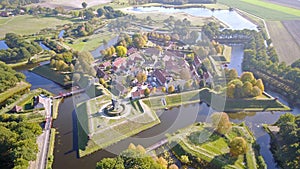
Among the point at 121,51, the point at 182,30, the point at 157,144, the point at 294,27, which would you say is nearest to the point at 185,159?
the point at 157,144

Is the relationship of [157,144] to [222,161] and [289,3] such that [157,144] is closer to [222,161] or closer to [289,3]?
[222,161]

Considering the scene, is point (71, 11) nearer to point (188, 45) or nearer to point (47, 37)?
point (47, 37)

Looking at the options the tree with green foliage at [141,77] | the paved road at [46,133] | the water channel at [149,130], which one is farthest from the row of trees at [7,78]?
the tree with green foliage at [141,77]

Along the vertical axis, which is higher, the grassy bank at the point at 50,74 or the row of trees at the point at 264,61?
the row of trees at the point at 264,61

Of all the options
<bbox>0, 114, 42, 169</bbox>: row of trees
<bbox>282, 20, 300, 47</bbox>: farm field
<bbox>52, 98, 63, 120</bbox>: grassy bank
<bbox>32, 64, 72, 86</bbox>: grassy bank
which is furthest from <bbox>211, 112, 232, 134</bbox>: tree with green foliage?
<bbox>282, 20, 300, 47</bbox>: farm field

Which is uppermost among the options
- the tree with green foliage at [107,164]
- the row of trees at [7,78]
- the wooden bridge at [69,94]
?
the row of trees at [7,78]

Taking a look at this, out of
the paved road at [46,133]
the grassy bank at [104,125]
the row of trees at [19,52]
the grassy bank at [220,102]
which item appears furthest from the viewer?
the row of trees at [19,52]

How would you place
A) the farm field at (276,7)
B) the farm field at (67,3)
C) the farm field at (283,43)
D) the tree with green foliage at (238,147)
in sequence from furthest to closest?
the farm field at (67,3), the farm field at (276,7), the farm field at (283,43), the tree with green foliage at (238,147)

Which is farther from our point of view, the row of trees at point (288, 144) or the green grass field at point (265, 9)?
the green grass field at point (265, 9)

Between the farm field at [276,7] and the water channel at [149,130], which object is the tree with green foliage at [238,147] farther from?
the farm field at [276,7]
